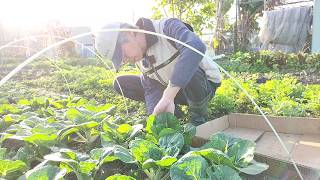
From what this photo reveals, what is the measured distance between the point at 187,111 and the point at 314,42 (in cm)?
790

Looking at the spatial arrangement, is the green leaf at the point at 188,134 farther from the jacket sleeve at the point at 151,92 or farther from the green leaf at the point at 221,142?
the jacket sleeve at the point at 151,92

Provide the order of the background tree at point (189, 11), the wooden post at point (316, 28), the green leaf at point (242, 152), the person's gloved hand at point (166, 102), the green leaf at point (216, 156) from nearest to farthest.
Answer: the green leaf at point (216, 156) < the green leaf at point (242, 152) < the person's gloved hand at point (166, 102) < the wooden post at point (316, 28) < the background tree at point (189, 11)

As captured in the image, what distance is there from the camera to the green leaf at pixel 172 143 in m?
1.67

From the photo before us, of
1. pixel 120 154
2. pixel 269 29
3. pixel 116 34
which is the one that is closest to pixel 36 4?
pixel 269 29

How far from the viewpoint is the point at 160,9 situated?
11102 millimetres

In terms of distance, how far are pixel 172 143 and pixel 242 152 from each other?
33 cm

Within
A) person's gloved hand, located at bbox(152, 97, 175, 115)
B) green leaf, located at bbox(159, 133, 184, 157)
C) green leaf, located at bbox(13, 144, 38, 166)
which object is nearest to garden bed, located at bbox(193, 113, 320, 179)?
person's gloved hand, located at bbox(152, 97, 175, 115)

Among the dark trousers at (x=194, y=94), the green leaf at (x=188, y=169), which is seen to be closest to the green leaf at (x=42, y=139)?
the green leaf at (x=188, y=169)

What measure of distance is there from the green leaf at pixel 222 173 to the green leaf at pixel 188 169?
0.04 meters

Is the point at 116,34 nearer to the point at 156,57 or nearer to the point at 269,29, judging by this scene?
the point at 156,57

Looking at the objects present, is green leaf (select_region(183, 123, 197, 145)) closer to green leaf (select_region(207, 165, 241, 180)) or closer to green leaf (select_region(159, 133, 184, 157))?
green leaf (select_region(159, 133, 184, 157))

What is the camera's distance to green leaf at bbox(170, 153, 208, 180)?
1.41 meters

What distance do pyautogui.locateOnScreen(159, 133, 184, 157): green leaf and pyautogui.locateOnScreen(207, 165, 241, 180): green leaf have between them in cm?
25

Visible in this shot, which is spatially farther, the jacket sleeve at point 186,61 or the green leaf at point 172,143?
the jacket sleeve at point 186,61
